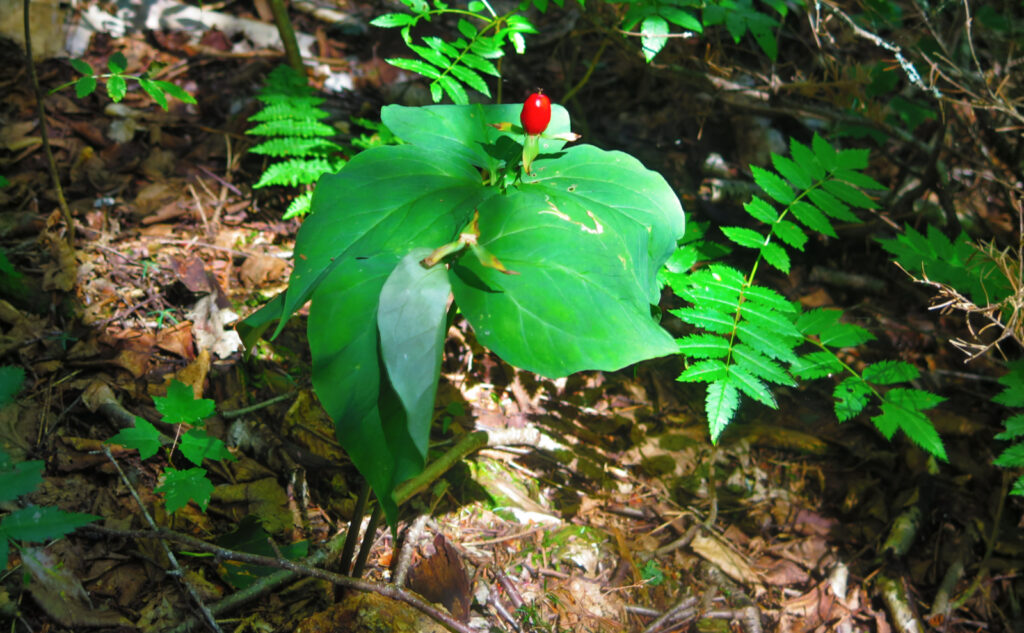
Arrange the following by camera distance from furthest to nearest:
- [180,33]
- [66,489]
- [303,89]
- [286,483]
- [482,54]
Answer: [180,33]
[303,89]
[482,54]
[286,483]
[66,489]

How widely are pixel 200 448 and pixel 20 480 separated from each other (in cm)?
56

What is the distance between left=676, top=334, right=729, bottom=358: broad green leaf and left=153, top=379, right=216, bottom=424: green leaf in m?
1.31

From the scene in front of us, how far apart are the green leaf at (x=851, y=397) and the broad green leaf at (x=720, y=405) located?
464 mm

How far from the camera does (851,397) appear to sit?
2109 millimetres

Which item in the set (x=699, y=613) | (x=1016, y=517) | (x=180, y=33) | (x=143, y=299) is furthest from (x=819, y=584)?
(x=180, y=33)

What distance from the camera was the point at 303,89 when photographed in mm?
3062

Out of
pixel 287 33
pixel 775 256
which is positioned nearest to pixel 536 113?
pixel 775 256

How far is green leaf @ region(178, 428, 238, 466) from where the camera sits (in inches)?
69.6

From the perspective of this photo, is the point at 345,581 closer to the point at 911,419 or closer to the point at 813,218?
the point at 911,419

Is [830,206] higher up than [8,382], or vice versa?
[8,382]

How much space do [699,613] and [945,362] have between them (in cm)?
Answer: 185

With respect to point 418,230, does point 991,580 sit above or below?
below

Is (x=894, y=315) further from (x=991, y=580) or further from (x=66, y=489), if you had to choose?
(x=66, y=489)

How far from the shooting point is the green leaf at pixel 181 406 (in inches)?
69.3
